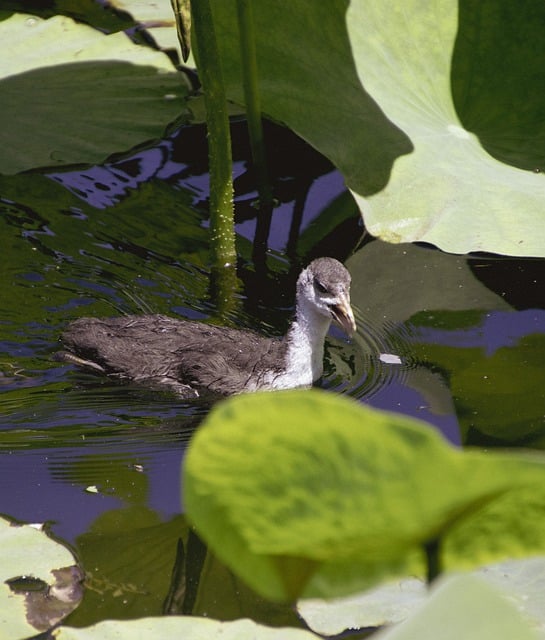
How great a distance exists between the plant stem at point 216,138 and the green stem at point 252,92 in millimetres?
316

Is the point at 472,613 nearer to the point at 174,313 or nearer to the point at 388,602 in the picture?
the point at 388,602

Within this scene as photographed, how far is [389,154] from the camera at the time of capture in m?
5.13

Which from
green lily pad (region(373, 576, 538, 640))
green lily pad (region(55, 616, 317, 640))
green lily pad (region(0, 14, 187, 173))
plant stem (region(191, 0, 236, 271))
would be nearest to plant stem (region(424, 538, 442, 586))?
green lily pad (region(373, 576, 538, 640))

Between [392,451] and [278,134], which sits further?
[278,134]

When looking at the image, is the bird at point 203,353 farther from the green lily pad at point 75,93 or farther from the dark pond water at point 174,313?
the green lily pad at point 75,93

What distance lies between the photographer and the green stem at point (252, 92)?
5.08 m

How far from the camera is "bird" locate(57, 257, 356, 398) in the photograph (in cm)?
472

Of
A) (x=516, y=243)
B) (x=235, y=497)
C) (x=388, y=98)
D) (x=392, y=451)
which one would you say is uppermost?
(x=392, y=451)

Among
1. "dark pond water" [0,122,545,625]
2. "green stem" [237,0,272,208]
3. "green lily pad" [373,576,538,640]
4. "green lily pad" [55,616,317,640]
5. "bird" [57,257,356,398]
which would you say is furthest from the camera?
"green stem" [237,0,272,208]

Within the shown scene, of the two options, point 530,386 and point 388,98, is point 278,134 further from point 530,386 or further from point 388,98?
point 530,386

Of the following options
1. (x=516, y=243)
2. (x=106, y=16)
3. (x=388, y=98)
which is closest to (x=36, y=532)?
(x=516, y=243)

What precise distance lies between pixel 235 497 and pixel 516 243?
3644 mm

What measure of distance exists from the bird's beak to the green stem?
4.46 ft

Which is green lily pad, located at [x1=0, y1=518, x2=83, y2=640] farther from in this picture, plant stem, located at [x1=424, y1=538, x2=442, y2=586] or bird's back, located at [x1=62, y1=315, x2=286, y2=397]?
plant stem, located at [x1=424, y1=538, x2=442, y2=586]
